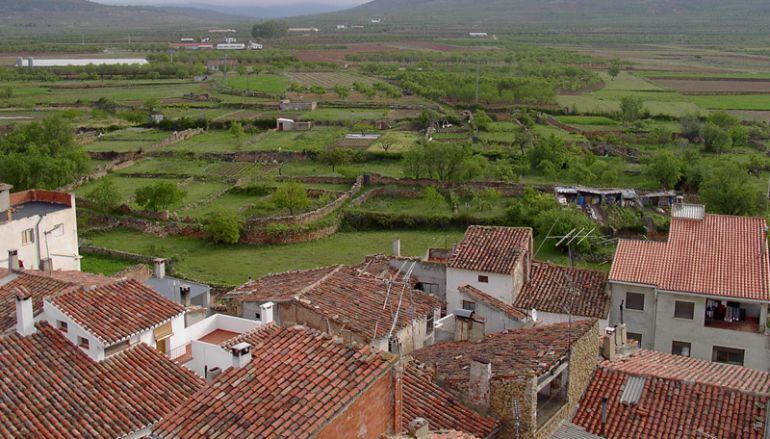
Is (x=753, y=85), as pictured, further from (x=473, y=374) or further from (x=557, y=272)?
(x=473, y=374)

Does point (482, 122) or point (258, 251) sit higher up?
point (482, 122)

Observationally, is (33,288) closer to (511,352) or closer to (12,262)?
(12,262)

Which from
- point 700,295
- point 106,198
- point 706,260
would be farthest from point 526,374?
point 106,198

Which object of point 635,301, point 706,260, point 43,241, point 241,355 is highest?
point 241,355

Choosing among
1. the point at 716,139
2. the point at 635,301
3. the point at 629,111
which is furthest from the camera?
the point at 629,111

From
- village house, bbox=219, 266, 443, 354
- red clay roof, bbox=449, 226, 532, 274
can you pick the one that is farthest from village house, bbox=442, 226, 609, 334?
village house, bbox=219, 266, 443, 354

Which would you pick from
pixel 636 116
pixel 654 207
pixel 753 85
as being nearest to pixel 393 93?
pixel 636 116

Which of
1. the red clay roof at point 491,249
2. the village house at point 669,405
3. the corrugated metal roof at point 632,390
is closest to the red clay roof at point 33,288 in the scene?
the red clay roof at point 491,249
